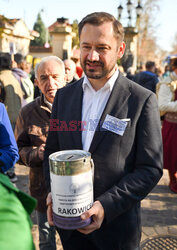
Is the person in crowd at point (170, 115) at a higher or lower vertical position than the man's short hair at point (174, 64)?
lower

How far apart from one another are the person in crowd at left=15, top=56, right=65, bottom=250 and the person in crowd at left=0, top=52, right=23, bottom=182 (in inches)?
98.7

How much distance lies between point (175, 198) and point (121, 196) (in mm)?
3256

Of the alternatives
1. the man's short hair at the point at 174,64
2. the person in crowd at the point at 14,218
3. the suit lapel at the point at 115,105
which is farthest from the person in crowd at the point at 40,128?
the man's short hair at the point at 174,64

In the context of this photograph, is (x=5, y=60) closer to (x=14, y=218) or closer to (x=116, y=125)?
(x=116, y=125)

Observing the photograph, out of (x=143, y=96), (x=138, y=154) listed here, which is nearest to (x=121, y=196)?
(x=138, y=154)

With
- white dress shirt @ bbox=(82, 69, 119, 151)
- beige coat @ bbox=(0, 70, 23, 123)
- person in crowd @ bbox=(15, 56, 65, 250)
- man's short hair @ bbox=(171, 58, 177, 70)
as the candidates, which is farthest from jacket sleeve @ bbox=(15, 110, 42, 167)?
man's short hair @ bbox=(171, 58, 177, 70)

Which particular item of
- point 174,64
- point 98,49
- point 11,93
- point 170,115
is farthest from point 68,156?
point 11,93

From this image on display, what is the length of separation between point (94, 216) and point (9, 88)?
3.92 m

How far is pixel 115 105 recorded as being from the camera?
162cm

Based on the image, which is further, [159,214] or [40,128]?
[159,214]

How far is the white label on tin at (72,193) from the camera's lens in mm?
1248

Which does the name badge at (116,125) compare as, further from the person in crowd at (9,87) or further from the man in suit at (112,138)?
the person in crowd at (9,87)

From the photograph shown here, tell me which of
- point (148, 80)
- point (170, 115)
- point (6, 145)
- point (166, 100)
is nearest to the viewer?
point (6, 145)

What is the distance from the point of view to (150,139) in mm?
1544
